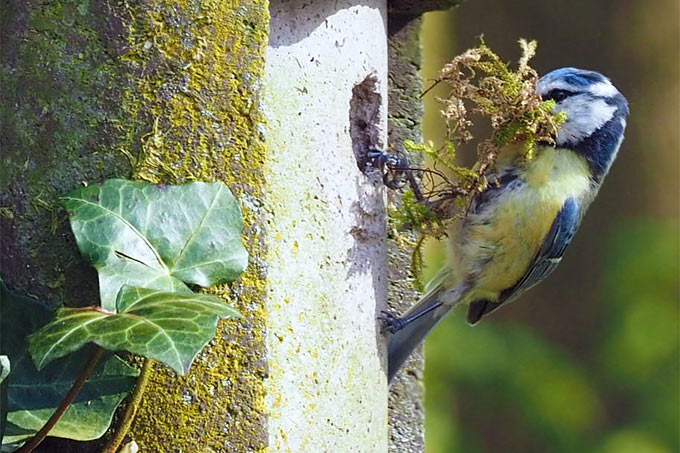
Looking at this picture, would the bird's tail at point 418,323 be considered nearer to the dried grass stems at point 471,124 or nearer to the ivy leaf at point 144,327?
the dried grass stems at point 471,124

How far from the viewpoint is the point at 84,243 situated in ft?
4.29

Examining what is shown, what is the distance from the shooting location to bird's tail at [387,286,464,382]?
192 cm

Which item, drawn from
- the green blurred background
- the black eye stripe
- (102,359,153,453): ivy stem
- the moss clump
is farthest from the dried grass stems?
the green blurred background

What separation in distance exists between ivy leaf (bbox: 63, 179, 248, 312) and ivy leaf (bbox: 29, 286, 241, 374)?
48 mm

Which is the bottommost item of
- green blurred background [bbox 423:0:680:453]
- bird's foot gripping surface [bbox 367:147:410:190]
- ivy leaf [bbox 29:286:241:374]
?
green blurred background [bbox 423:0:680:453]

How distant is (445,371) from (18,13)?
301cm

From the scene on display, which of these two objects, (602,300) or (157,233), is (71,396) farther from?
(602,300)

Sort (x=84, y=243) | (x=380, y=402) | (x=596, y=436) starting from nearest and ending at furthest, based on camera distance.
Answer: (x=84, y=243)
(x=380, y=402)
(x=596, y=436)

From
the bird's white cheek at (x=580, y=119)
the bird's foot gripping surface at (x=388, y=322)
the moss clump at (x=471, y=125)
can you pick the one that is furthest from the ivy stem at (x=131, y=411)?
the bird's white cheek at (x=580, y=119)

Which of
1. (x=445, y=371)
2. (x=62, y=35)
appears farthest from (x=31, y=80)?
(x=445, y=371)

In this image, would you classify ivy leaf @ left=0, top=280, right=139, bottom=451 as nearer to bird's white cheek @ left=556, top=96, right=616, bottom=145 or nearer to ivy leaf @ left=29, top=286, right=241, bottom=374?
ivy leaf @ left=29, top=286, right=241, bottom=374

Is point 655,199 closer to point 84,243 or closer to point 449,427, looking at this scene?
point 449,427

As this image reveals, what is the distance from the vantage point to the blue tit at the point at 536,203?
2086 millimetres

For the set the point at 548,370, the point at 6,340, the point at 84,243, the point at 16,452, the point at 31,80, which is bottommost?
the point at 548,370
